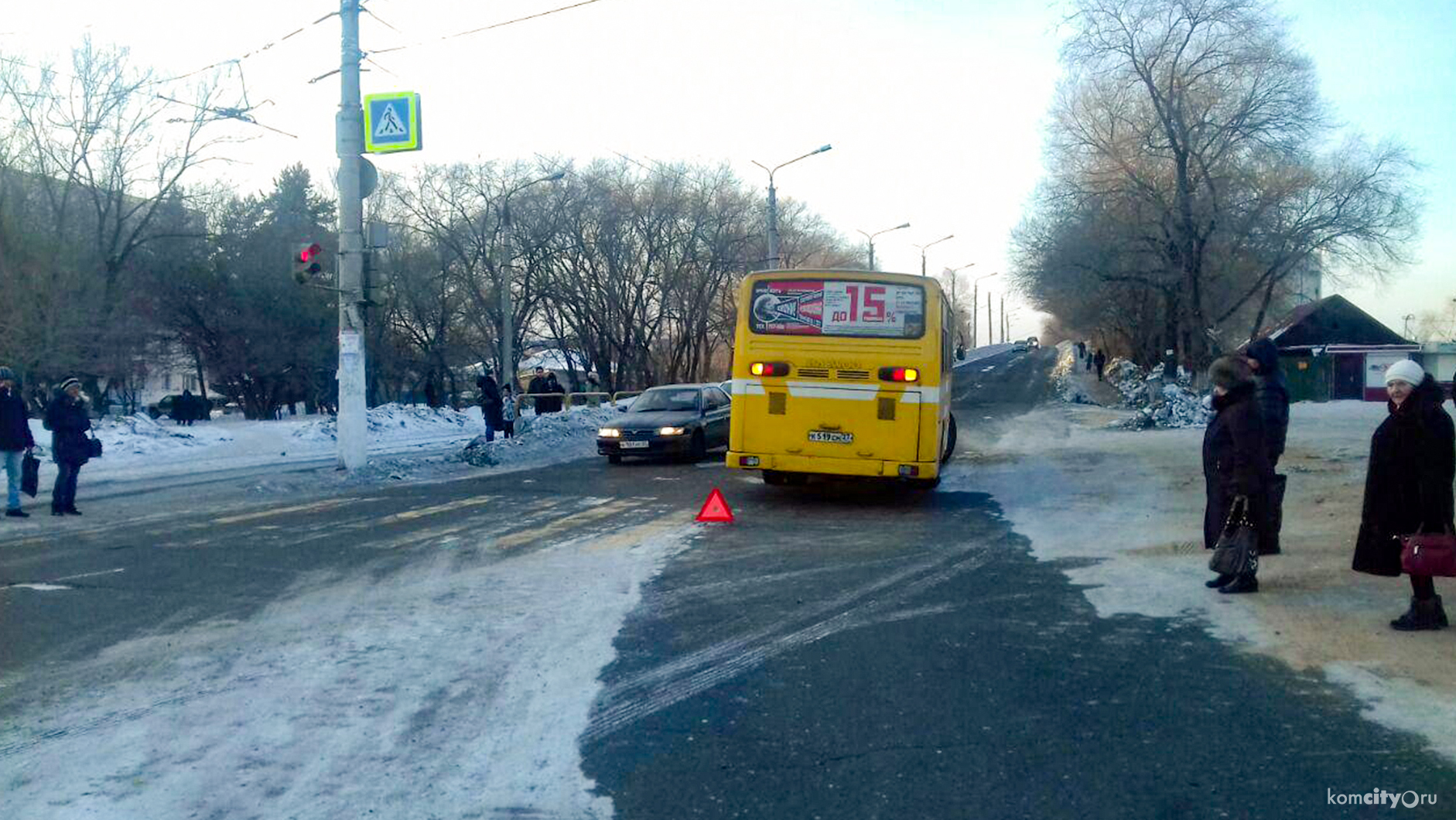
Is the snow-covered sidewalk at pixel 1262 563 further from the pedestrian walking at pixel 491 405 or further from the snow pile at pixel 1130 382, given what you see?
the snow pile at pixel 1130 382

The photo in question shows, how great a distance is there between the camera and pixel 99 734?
553 cm

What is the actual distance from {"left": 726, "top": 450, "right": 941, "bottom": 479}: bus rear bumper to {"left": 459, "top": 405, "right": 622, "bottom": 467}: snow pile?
7742 mm

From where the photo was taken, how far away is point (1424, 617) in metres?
7.03

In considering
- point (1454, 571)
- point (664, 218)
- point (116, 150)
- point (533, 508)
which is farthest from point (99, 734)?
point (664, 218)

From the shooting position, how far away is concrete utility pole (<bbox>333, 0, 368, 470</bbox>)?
1780cm

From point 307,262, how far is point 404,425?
17.4m

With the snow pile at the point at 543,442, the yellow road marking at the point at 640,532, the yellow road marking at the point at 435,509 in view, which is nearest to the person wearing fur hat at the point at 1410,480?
the yellow road marking at the point at 640,532

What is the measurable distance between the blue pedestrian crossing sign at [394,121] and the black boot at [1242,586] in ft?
43.7

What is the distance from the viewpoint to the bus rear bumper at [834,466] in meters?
13.9

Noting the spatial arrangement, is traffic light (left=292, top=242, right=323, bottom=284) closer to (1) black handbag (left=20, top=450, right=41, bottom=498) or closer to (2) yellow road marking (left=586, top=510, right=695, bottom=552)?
(1) black handbag (left=20, top=450, right=41, bottom=498)

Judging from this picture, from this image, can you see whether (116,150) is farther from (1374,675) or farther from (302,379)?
(1374,675)

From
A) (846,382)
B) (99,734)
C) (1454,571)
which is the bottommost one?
(99,734)

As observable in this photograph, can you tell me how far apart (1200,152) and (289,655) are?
3409 cm

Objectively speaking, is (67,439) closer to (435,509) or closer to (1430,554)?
(435,509)
